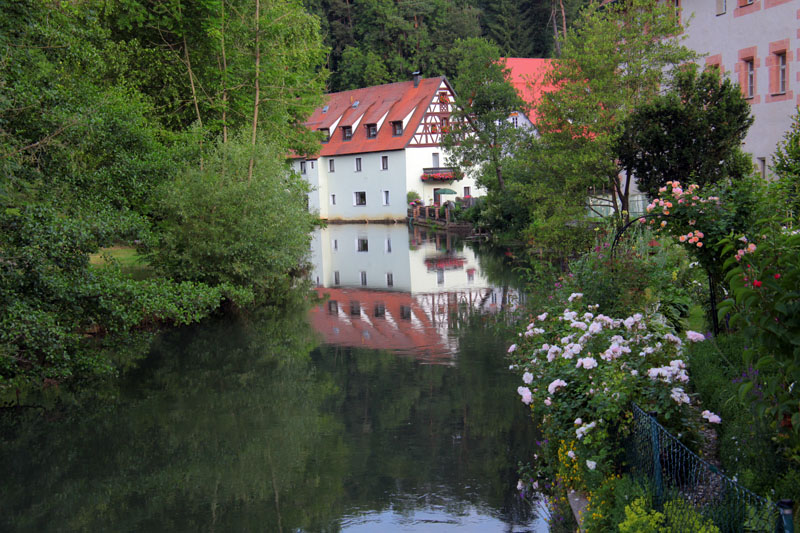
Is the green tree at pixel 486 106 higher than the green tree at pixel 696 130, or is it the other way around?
the green tree at pixel 486 106

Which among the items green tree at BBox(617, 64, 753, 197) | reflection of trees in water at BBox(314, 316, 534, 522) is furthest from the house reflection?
green tree at BBox(617, 64, 753, 197)

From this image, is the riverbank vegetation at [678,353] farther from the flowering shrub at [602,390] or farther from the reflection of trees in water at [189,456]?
the reflection of trees in water at [189,456]

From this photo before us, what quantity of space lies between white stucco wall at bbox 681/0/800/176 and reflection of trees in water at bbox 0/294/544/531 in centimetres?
1327

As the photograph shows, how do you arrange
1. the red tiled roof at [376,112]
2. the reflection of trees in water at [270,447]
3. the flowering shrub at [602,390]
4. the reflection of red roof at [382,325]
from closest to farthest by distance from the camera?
1. the flowering shrub at [602,390]
2. the reflection of trees in water at [270,447]
3. the reflection of red roof at [382,325]
4. the red tiled roof at [376,112]

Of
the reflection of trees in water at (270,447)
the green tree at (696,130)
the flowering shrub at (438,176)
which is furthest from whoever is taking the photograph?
the flowering shrub at (438,176)

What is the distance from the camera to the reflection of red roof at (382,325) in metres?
15.6

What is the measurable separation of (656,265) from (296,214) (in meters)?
11.0

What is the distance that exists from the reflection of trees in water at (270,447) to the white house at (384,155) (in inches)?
1488

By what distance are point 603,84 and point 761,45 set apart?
520 cm

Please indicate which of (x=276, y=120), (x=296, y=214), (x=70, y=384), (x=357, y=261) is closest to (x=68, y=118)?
(x=70, y=384)

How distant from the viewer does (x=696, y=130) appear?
17.1 m

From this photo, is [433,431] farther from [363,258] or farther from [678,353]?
[363,258]

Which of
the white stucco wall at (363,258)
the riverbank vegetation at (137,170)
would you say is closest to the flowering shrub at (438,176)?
the white stucco wall at (363,258)

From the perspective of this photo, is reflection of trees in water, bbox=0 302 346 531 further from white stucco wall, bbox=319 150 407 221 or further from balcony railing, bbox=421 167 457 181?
white stucco wall, bbox=319 150 407 221
